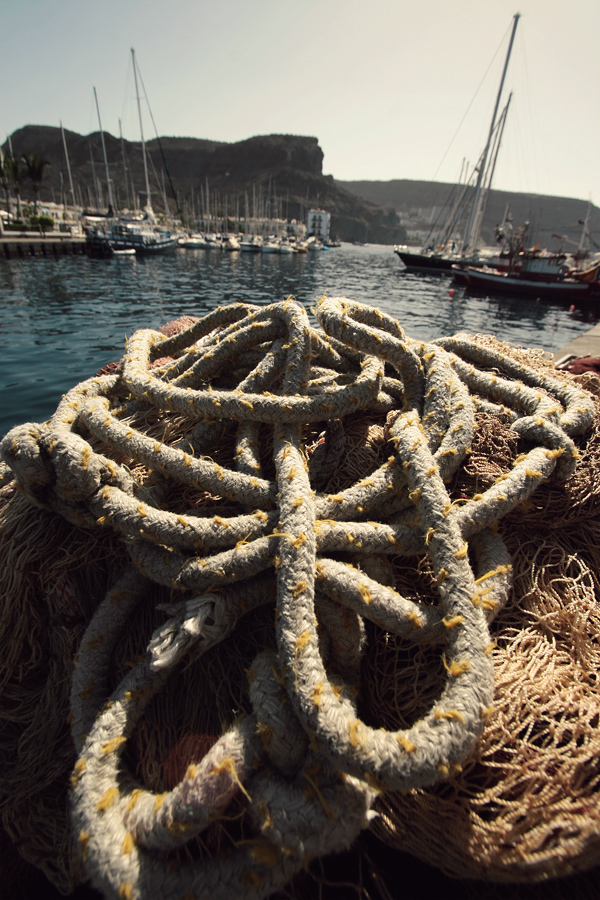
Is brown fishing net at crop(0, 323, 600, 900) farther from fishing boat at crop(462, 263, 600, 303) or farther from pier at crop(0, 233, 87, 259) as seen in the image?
pier at crop(0, 233, 87, 259)

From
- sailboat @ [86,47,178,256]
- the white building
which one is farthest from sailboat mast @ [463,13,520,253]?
the white building

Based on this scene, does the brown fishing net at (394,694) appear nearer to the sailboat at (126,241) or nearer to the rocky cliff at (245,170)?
the sailboat at (126,241)

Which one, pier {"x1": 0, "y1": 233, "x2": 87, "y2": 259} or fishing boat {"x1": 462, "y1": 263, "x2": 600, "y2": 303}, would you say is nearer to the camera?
fishing boat {"x1": 462, "y1": 263, "x2": 600, "y2": 303}

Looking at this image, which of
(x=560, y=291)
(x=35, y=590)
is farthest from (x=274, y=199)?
(x=35, y=590)

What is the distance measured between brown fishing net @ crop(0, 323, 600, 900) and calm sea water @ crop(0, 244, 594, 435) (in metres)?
1.94

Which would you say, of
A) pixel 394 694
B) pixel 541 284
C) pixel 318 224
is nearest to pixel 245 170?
pixel 318 224

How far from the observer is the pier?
101 feet

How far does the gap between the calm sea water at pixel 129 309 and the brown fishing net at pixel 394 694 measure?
6.35 ft

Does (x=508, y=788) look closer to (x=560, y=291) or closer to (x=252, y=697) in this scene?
(x=252, y=697)

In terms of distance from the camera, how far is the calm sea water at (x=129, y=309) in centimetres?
848

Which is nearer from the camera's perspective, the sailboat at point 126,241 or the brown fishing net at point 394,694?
the brown fishing net at point 394,694

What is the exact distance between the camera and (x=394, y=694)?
4.59 feet

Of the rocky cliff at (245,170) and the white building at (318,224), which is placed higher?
the rocky cliff at (245,170)

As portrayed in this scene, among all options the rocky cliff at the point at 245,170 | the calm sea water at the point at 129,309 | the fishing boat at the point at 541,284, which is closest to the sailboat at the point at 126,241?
the calm sea water at the point at 129,309
